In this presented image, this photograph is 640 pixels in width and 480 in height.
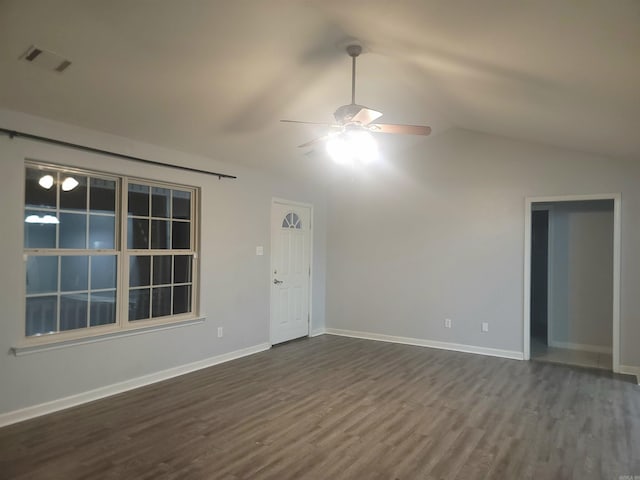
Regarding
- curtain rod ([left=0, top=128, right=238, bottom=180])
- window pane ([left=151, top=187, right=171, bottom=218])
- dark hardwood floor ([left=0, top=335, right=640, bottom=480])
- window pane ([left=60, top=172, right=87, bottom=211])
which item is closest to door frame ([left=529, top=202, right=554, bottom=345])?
dark hardwood floor ([left=0, top=335, right=640, bottom=480])

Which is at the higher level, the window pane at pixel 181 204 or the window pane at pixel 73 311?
the window pane at pixel 181 204

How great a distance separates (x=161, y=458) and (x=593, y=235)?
5954 mm

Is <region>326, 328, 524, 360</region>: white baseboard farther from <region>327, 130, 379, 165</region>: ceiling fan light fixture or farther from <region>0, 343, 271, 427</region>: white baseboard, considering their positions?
<region>327, 130, 379, 165</region>: ceiling fan light fixture

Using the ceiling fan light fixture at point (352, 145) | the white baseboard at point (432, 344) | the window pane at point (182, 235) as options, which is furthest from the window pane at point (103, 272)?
the white baseboard at point (432, 344)

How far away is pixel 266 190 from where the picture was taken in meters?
5.70

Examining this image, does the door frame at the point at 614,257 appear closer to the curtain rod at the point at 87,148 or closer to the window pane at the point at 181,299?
the curtain rod at the point at 87,148

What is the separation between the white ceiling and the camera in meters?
2.35

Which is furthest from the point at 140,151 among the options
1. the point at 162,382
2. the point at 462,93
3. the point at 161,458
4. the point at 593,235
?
the point at 593,235

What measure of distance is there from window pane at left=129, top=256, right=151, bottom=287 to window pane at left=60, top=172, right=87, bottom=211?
2.39ft

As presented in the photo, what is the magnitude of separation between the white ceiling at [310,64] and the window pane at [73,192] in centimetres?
52

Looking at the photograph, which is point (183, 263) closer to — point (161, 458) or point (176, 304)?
point (176, 304)

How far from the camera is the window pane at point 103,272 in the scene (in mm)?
3842

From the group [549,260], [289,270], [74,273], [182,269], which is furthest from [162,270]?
[549,260]

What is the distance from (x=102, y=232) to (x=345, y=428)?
289 centimetres
